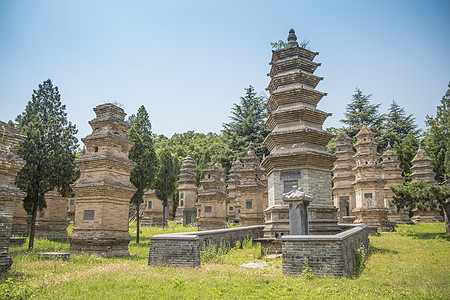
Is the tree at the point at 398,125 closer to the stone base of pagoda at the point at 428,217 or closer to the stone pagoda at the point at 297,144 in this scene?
the stone base of pagoda at the point at 428,217

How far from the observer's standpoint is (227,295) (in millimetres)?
8312

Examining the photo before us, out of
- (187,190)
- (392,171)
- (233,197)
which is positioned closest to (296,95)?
(392,171)

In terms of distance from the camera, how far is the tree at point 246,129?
57.4m

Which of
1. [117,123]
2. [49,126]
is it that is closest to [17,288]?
[117,123]

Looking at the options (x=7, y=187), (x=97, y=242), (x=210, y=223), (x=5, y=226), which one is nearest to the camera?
(x=5, y=226)

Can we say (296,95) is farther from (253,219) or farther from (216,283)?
(253,219)

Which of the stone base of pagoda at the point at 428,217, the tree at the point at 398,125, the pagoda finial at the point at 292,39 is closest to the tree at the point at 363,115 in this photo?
the tree at the point at 398,125

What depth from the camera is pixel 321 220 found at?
17.0 m

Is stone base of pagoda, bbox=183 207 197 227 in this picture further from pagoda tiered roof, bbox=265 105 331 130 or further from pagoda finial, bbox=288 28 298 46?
pagoda finial, bbox=288 28 298 46

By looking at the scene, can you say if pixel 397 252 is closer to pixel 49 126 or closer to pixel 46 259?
pixel 46 259

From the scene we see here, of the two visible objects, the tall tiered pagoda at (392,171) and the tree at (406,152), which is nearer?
the tall tiered pagoda at (392,171)

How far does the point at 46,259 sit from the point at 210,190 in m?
19.8

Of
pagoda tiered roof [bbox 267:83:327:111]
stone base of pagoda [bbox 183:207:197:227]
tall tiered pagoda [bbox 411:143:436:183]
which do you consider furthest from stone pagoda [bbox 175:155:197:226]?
pagoda tiered roof [bbox 267:83:327:111]

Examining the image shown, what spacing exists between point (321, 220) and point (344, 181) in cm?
2341
